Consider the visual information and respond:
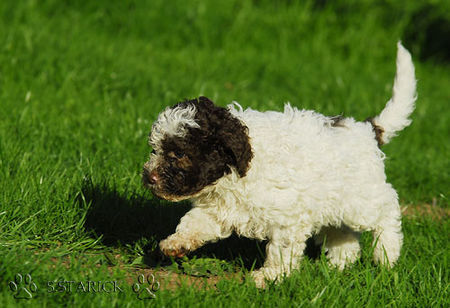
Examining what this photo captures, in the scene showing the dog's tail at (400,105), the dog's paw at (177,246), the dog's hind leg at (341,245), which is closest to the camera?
the dog's paw at (177,246)

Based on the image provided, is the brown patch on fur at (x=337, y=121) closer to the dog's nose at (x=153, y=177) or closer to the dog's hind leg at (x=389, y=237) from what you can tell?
the dog's hind leg at (x=389, y=237)

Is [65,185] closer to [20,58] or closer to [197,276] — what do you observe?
[197,276]

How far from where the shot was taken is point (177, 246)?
382cm

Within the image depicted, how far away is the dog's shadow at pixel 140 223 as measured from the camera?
4.50 m

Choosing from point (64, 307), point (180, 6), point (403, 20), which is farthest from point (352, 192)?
point (403, 20)

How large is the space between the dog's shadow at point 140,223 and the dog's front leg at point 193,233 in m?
0.45

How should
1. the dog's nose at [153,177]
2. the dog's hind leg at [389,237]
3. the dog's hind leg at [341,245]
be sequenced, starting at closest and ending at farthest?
the dog's nose at [153,177] → the dog's hind leg at [389,237] → the dog's hind leg at [341,245]

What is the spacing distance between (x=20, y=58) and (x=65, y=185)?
9.66ft

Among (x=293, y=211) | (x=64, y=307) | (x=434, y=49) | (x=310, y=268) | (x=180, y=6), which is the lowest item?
(x=64, y=307)

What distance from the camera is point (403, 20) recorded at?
36.2 ft

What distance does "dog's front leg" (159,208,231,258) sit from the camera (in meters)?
3.83

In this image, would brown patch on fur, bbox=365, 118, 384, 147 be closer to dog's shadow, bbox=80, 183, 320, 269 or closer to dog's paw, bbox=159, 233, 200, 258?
dog's shadow, bbox=80, 183, 320, 269

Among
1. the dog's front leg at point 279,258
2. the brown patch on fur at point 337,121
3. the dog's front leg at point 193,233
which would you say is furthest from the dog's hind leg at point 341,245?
the dog's front leg at point 193,233

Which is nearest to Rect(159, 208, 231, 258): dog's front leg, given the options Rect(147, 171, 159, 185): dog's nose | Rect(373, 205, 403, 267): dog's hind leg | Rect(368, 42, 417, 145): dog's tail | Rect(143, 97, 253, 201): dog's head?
Rect(143, 97, 253, 201): dog's head
